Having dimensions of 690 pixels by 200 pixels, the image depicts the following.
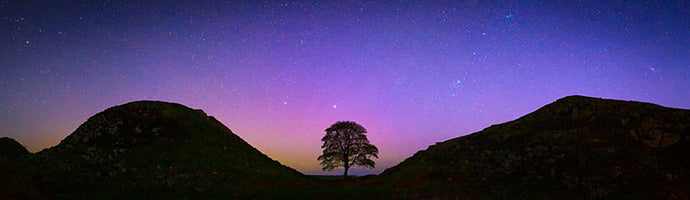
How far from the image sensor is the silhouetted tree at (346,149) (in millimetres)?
53875

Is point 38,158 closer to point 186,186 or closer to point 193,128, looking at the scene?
point 193,128

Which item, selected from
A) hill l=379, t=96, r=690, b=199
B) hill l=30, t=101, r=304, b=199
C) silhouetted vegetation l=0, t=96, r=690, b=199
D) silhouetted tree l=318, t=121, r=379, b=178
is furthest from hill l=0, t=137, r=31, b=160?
hill l=379, t=96, r=690, b=199

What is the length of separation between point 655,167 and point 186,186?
35.8 meters

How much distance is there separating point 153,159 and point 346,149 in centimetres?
2838

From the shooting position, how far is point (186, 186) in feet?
88.8

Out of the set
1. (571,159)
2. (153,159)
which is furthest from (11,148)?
(571,159)

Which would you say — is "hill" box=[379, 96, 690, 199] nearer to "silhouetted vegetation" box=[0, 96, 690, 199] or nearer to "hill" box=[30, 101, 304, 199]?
"silhouetted vegetation" box=[0, 96, 690, 199]

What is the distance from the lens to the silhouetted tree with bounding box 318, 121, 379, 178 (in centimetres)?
5388

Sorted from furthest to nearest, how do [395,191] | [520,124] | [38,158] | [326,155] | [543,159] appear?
[326,155], [520,124], [38,158], [543,159], [395,191]

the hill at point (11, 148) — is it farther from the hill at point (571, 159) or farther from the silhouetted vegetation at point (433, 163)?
the hill at point (571, 159)

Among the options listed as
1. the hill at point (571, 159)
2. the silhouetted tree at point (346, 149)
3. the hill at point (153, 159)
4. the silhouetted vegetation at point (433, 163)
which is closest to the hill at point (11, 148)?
the hill at point (153, 159)

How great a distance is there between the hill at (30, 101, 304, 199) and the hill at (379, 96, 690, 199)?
15.8m

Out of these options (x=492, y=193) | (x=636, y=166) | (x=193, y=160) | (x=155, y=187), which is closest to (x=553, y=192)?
(x=492, y=193)

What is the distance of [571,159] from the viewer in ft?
91.2
